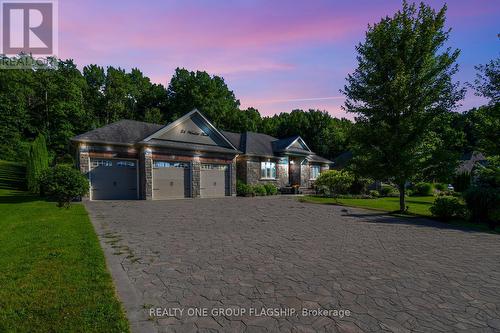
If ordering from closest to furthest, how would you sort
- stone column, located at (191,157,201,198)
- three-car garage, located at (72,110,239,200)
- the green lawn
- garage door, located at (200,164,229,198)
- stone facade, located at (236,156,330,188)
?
the green lawn
three-car garage, located at (72,110,239,200)
stone column, located at (191,157,201,198)
garage door, located at (200,164,229,198)
stone facade, located at (236,156,330,188)

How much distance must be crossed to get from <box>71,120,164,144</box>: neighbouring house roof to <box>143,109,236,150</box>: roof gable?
1.87 m

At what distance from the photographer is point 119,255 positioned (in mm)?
6668

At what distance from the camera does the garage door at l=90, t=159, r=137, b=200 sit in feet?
65.3

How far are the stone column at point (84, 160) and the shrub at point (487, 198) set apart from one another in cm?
2281

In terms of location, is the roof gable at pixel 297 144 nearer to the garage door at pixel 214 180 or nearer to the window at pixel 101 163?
the garage door at pixel 214 180

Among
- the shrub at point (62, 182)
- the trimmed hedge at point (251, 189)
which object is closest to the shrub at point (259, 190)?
the trimmed hedge at point (251, 189)

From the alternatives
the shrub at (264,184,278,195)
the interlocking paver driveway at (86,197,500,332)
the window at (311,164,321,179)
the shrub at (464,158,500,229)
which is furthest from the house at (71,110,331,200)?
the shrub at (464,158,500,229)

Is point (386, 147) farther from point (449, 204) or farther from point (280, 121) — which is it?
point (280, 121)

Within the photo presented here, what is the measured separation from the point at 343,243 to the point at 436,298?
11.9 ft

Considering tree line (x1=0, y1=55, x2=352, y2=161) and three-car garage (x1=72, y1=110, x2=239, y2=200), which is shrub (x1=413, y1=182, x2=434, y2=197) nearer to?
tree line (x1=0, y1=55, x2=352, y2=161)

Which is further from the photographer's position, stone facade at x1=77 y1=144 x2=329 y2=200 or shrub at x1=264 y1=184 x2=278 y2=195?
shrub at x1=264 y1=184 x2=278 y2=195

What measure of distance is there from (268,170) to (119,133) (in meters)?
14.8

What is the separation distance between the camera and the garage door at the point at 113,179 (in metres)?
19.9

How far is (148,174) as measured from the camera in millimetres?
21000
